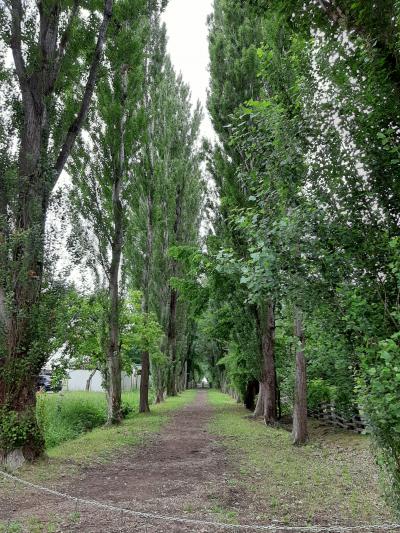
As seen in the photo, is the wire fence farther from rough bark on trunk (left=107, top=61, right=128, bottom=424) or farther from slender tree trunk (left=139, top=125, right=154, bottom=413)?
slender tree trunk (left=139, top=125, right=154, bottom=413)

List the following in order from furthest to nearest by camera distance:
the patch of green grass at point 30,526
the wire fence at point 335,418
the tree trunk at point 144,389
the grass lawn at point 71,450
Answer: the tree trunk at point 144,389 → the wire fence at point 335,418 → the grass lawn at point 71,450 → the patch of green grass at point 30,526

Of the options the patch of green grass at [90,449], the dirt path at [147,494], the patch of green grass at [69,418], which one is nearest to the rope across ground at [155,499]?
the dirt path at [147,494]

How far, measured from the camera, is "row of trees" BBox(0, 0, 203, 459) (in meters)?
7.75

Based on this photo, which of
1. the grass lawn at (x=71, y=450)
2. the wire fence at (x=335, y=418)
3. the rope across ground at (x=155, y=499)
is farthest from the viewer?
the wire fence at (x=335, y=418)

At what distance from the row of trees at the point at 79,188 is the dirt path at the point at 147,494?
1.79 meters

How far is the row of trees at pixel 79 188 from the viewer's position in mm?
7754

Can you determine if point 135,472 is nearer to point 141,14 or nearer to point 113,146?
point 113,146

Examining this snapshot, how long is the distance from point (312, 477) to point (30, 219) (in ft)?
20.7

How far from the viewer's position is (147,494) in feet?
18.5

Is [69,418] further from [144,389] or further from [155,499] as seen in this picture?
[155,499]

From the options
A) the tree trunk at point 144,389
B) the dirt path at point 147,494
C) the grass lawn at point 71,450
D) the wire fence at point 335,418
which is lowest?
the dirt path at point 147,494

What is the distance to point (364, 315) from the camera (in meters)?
3.66

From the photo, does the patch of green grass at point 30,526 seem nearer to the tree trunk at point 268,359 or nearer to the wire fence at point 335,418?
the wire fence at point 335,418

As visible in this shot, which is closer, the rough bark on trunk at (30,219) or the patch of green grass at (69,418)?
the rough bark on trunk at (30,219)
